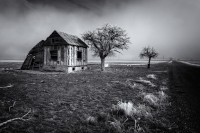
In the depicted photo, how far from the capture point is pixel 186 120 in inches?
193

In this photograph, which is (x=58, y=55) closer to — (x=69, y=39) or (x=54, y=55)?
(x=54, y=55)

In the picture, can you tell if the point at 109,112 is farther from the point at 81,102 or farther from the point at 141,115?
the point at 81,102

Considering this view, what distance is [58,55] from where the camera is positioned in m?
21.0

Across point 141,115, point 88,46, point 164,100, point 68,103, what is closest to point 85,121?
point 68,103

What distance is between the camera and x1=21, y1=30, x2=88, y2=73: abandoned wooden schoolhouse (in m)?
20.6

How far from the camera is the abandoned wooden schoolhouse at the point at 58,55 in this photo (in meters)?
20.6

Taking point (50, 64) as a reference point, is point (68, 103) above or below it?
below

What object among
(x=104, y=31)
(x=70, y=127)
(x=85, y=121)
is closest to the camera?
(x=70, y=127)

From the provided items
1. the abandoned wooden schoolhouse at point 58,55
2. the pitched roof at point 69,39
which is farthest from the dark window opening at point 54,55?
the pitched roof at point 69,39

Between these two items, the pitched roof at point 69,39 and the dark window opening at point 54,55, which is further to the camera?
the dark window opening at point 54,55

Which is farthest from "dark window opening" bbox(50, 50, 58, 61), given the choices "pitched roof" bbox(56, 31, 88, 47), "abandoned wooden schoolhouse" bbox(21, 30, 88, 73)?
"pitched roof" bbox(56, 31, 88, 47)

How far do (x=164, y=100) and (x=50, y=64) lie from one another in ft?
62.7

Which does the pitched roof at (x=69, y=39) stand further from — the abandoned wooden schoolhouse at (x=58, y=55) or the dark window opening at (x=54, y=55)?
the dark window opening at (x=54, y=55)

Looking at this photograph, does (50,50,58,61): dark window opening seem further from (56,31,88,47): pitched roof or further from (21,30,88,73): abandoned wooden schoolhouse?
(56,31,88,47): pitched roof
